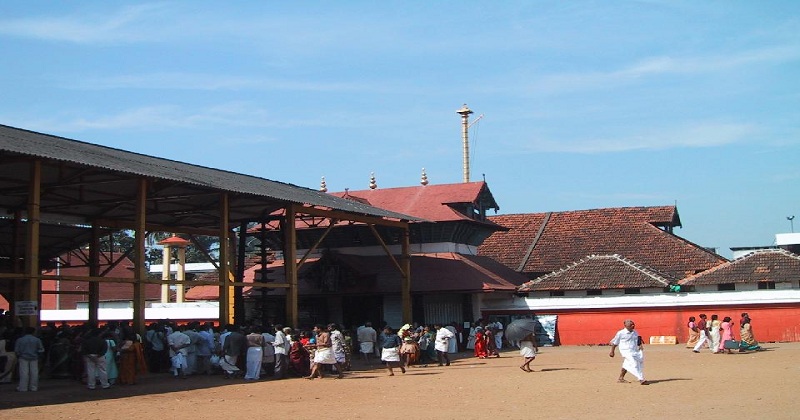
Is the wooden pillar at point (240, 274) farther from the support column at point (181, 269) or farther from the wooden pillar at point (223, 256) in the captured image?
the support column at point (181, 269)

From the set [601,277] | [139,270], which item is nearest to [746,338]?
[601,277]

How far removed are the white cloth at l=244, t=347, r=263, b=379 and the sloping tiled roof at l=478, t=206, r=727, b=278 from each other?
20637 millimetres

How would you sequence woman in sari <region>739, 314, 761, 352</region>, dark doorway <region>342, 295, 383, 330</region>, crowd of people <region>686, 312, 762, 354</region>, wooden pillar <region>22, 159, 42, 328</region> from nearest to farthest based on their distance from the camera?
wooden pillar <region>22, 159, 42, 328</region>, crowd of people <region>686, 312, 762, 354</region>, woman in sari <region>739, 314, 761, 352</region>, dark doorway <region>342, 295, 383, 330</region>

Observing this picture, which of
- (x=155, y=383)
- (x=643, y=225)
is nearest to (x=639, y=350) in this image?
(x=155, y=383)

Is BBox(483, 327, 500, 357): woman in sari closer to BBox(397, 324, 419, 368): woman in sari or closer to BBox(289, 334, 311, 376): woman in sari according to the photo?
BBox(397, 324, 419, 368): woman in sari

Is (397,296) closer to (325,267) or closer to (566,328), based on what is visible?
(325,267)

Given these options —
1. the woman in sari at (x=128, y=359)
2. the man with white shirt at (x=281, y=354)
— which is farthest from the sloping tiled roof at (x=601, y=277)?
the woman in sari at (x=128, y=359)

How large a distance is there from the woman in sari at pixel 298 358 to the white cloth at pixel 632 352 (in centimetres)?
769

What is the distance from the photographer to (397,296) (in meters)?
34.0

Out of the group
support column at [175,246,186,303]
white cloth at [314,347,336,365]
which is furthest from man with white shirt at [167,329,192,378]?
support column at [175,246,186,303]

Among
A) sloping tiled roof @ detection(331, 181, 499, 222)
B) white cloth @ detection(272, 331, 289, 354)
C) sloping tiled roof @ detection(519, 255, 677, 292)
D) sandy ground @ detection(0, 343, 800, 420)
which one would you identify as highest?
sloping tiled roof @ detection(331, 181, 499, 222)

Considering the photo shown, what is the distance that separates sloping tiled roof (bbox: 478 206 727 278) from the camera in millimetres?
38406

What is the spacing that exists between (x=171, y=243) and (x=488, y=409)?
31862 millimetres

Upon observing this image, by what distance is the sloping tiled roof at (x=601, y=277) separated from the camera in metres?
34.7
